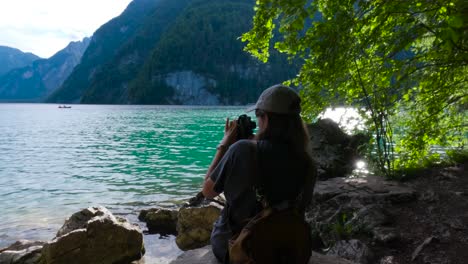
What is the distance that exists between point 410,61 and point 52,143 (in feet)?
135

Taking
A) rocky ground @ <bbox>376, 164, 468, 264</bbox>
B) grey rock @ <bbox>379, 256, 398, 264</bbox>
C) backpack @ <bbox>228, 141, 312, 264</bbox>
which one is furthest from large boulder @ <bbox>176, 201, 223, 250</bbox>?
backpack @ <bbox>228, 141, 312, 264</bbox>

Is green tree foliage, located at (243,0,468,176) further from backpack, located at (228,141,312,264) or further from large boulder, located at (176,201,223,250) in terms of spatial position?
large boulder, located at (176,201,223,250)

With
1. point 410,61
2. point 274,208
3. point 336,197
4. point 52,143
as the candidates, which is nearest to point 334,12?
point 410,61

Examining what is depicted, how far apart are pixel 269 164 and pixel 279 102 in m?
0.52

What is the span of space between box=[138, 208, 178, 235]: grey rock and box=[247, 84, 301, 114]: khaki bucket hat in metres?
10.6

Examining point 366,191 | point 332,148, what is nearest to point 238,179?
point 366,191

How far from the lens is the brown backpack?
9.58 ft

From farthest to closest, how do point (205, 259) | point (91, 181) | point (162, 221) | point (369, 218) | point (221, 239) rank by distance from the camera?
point (91, 181) < point (162, 221) < point (369, 218) < point (205, 259) < point (221, 239)

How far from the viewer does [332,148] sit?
11742mm

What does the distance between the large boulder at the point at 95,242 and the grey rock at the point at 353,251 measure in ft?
19.1

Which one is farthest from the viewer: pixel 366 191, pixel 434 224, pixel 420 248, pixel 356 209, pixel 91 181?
pixel 91 181

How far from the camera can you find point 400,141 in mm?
9859

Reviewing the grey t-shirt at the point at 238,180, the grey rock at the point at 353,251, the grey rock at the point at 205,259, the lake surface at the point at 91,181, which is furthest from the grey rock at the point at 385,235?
the lake surface at the point at 91,181

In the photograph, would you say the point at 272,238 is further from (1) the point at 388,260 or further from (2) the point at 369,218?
(2) the point at 369,218
